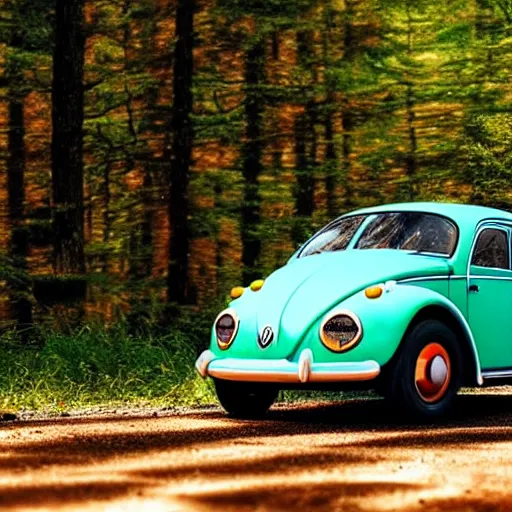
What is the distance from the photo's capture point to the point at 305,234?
2181 centimetres

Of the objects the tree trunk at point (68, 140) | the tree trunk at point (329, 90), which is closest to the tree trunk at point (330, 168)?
the tree trunk at point (329, 90)

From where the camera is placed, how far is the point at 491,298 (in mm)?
9484

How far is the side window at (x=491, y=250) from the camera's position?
9.59 meters

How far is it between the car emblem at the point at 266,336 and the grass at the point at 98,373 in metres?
2.10

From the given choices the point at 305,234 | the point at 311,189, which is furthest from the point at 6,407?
the point at 311,189

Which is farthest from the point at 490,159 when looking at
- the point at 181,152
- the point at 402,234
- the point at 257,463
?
the point at 257,463

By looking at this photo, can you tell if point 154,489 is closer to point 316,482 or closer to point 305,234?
point 316,482

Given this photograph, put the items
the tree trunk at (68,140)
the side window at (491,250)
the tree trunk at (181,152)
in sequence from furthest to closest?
the tree trunk at (181,152), the tree trunk at (68,140), the side window at (491,250)

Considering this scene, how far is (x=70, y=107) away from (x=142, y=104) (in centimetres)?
708

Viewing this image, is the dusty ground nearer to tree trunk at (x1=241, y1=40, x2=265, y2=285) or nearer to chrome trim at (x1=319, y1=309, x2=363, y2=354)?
chrome trim at (x1=319, y1=309, x2=363, y2=354)

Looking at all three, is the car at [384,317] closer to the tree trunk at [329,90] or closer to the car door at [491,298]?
the car door at [491,298]

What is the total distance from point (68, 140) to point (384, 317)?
804cm

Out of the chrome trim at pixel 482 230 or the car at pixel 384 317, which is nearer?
the car at pixel 384 317

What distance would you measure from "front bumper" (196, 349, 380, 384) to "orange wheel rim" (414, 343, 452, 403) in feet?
1.36
